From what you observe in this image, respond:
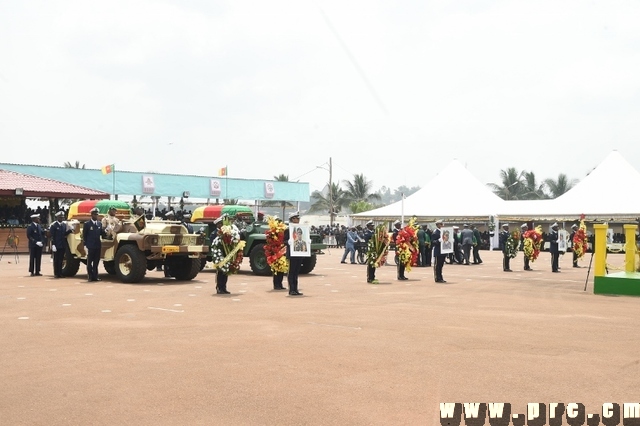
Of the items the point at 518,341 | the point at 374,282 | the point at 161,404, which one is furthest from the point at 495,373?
the point at 374,282

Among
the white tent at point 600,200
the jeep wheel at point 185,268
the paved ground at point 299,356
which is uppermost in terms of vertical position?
the white tent at point 600,200

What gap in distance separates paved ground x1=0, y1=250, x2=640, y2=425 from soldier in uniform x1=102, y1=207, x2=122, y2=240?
139 inches

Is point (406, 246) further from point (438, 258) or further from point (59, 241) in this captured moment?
point (59, 241)

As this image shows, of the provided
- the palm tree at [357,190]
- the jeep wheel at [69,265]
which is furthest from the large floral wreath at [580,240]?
the palm tree at [357,190]

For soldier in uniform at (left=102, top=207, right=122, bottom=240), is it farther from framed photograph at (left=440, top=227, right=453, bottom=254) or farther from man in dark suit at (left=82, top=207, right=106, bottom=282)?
framed photograph at (left=440, top=227, right=453, bottom=254)

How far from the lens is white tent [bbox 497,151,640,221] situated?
43.3m

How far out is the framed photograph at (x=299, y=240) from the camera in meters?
15.8

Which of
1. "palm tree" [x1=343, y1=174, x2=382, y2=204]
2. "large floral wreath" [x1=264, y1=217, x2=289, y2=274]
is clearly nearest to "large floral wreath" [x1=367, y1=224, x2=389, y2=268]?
"large floral wreath" [x1=264, y1=217, x2=289, y2=274]

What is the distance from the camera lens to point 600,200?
147 feet

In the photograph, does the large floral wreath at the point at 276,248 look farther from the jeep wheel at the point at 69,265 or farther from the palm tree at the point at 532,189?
the palm tree at the point at 532,189

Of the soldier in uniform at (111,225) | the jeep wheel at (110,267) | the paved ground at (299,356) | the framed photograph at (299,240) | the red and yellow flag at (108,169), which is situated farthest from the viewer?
the red and yellow flag at (108,169)

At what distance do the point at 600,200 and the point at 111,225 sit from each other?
34.3 m

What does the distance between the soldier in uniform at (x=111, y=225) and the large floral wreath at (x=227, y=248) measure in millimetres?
3900

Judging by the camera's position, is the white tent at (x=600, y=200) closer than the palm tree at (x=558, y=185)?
Yes
